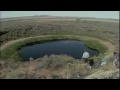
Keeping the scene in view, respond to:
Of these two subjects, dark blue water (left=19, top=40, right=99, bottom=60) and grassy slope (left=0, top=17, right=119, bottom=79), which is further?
dark blue water (left=19, top=40, right=99, bottom=60)

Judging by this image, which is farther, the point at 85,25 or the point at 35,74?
the point at 85,25

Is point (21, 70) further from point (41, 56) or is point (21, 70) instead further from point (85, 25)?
point (85, 25)

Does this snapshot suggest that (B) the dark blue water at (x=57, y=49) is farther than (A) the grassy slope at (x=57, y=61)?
Yes

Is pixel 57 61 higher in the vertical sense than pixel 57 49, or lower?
lower
